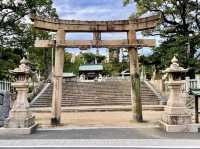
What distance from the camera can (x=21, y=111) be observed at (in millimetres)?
14047

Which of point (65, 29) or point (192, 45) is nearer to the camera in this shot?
point (65, 29)

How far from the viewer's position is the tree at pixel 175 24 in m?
31.2

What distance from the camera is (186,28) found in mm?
32844

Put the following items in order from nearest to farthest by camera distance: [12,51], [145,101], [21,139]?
[21,139]
[12,51]
[145,101]

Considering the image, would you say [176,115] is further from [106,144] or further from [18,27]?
[18,27]

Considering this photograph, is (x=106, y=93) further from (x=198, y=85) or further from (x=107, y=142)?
(x=107, y=142)

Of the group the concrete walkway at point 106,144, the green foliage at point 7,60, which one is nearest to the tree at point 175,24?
the green foliage at point 7,60

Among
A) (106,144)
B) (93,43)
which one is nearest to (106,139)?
(106,144)

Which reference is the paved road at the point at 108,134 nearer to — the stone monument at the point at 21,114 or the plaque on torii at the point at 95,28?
the stone monument at the point at 21,114

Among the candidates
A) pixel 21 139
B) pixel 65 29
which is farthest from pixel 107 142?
pixel 65 29

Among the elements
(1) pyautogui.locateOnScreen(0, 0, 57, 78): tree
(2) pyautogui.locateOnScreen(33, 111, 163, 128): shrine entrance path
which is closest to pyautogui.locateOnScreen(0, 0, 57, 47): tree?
(1) pyautogui.locateOnScreen(0, 0, 57, 78): tree

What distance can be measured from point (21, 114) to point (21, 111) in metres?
0.14

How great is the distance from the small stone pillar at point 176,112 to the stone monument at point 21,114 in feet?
14.3

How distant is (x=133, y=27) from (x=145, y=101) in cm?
1582
